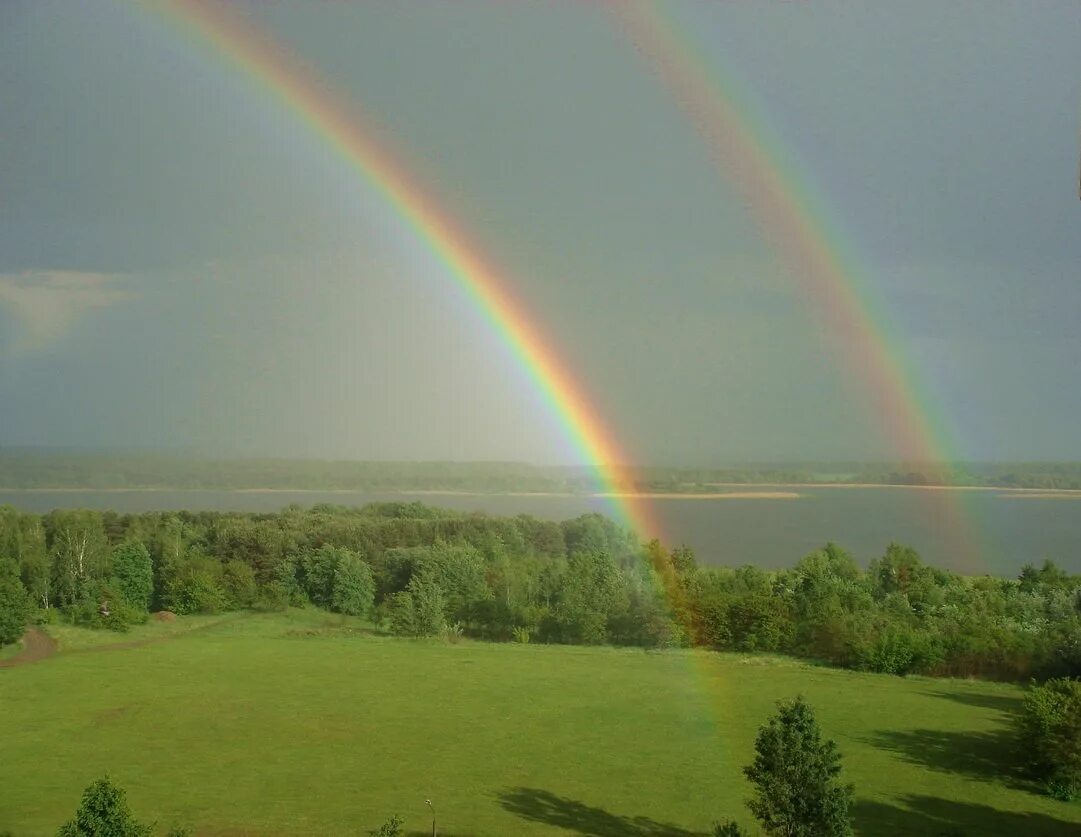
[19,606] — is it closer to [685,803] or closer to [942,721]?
[685,803]

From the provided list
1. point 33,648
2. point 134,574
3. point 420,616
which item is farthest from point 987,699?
point 134,574

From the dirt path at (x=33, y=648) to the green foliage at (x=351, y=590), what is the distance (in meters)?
12.1

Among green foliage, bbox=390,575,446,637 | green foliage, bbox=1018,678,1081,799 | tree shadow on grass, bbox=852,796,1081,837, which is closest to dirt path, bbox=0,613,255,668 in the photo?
green foliage, bbox=390,575,446,637

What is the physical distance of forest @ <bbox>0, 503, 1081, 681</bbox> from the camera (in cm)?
3061

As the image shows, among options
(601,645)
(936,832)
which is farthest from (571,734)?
(601,645)

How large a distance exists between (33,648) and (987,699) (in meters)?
29.0

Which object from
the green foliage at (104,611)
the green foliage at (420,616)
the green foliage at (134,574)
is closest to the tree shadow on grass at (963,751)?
the green foliage at (420,616)

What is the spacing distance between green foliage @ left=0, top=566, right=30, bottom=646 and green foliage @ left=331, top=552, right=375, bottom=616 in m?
13.3

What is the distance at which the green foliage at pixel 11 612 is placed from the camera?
99.4ft

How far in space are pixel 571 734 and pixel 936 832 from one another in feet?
26.2

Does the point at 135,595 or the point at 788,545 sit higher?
the point at 788,545

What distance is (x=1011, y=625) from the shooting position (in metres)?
31.7

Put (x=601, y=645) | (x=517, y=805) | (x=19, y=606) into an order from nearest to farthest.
A: (x=517, y=805)
(x=19, y=606)
(x=601, y=645)

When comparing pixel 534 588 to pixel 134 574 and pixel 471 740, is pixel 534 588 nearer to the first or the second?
pixel 134 574
